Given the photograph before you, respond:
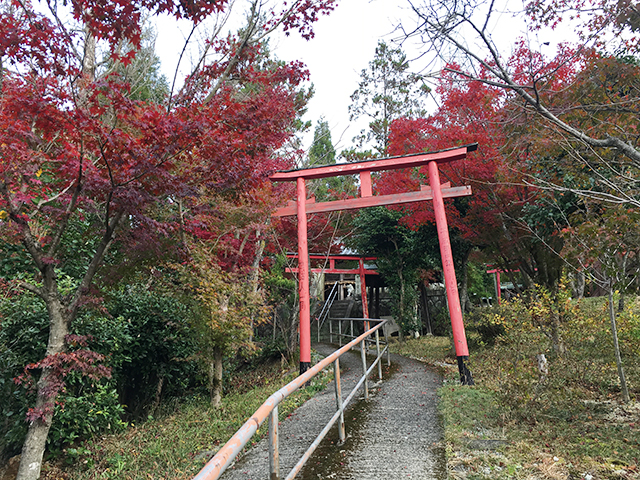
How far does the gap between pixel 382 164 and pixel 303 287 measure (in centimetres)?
273

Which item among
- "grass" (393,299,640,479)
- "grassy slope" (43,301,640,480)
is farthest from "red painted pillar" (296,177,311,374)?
"grass" (393,299,640,479)

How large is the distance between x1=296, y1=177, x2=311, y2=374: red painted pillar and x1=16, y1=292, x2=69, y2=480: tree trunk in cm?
376

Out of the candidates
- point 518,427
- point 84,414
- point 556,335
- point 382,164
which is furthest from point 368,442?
point 382,164

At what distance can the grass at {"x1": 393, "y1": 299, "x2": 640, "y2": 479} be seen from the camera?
8.77 ft

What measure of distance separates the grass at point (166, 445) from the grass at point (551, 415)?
2.01 meters

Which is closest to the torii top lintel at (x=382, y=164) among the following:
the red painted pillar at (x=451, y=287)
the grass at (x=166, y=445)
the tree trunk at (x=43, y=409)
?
the red painted pillar at (x=451, y=287)

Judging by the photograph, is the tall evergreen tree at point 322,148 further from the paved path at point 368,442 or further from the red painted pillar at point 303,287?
the paved path at point 368,442

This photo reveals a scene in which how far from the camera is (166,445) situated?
4469 mm

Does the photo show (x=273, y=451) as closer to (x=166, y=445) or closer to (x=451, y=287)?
(x=166, y=445)

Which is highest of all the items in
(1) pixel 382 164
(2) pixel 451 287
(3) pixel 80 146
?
(1) pixel 382 164

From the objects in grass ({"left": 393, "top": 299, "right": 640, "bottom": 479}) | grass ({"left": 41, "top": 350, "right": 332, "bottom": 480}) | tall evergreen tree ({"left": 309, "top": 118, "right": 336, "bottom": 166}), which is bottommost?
grass ({"left": 41, "top": 350, "right": 332, "bottom": 480})

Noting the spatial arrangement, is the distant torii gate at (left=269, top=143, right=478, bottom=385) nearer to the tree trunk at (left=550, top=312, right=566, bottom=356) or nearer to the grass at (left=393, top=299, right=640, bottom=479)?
the grass at (left=393, top=299, right=640, bottom=479)

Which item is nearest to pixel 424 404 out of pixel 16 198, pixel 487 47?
pixel 487 47

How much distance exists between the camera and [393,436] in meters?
3.38
